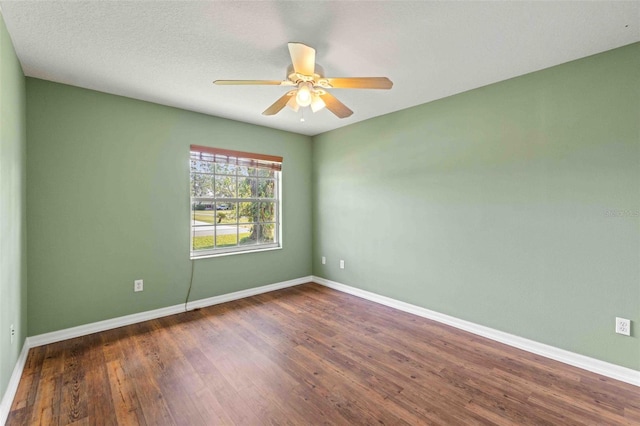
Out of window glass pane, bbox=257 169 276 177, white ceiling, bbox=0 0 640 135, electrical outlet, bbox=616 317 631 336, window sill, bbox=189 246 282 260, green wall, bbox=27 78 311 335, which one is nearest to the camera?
white ceiling, bbox=0 0 640 135

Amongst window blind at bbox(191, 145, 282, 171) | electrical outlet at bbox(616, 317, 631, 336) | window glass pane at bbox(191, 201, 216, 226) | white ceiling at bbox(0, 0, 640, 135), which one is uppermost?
white ceiling at bbox(0, 0, 640, 135)

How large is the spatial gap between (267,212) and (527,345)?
341 cm

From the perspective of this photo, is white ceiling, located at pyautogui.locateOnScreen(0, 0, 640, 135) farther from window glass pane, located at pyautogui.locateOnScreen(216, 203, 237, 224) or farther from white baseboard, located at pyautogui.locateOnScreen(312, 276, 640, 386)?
white baseboard, located at pyautogui.locateOnScreen(312, 276, 640, 386)

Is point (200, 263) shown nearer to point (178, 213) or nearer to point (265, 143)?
point (178, 213)

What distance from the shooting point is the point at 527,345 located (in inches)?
→ 101

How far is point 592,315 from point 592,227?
687 mm

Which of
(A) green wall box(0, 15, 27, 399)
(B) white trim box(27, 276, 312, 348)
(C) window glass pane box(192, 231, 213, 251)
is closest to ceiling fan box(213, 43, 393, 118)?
(A) green wall box(0, 15, 27, 399)

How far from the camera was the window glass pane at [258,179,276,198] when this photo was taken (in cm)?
429

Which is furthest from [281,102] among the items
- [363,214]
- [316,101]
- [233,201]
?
[363,214]

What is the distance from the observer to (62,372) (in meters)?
2.20

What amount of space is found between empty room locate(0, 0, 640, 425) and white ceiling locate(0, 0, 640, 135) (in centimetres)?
2

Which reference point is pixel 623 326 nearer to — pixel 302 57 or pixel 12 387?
pixel 302 57

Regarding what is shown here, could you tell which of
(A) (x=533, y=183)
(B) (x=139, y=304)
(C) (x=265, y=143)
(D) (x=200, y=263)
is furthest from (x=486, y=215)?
(B) (x=139, y=304)

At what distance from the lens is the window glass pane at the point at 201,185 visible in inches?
143
